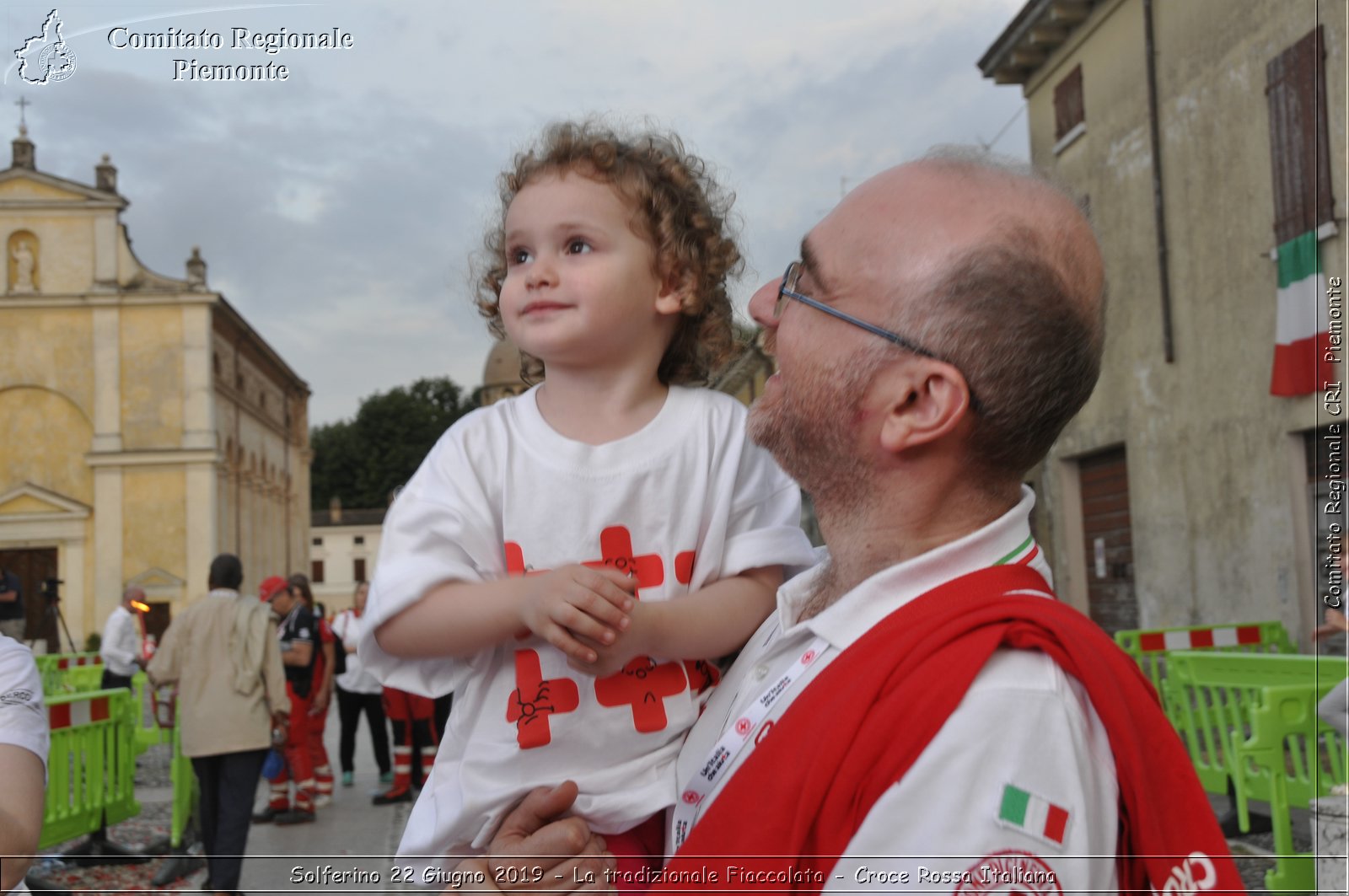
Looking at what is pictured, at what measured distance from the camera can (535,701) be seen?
5.14ft

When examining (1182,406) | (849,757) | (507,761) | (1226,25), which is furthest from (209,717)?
(1182,406)

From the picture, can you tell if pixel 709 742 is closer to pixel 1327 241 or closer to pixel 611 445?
pixel 611 445

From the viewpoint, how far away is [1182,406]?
41.7 ft

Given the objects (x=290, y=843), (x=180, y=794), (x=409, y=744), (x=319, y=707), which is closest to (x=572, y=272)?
(x=290, y=843)

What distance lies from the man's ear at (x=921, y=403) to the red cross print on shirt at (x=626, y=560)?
36cm

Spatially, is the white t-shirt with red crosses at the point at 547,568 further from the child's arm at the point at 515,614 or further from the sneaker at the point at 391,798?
the sneaker at the point at 391,798

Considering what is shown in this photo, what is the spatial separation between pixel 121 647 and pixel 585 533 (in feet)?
41.2

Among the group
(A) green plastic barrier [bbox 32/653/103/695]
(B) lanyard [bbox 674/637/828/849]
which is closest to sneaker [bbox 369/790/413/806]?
(A) green plastic barrier [bbox 32/653/103/695]

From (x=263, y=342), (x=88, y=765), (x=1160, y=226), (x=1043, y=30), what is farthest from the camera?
(x=1043, y=30)

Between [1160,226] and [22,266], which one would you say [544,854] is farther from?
[1160,226]

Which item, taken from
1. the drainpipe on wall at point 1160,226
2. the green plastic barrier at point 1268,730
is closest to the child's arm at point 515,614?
the green plastic barrier at point 1268,730

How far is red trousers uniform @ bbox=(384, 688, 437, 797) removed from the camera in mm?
9523

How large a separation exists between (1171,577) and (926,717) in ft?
41.8

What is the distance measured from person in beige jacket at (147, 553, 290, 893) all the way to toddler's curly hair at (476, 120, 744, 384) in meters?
5.58
